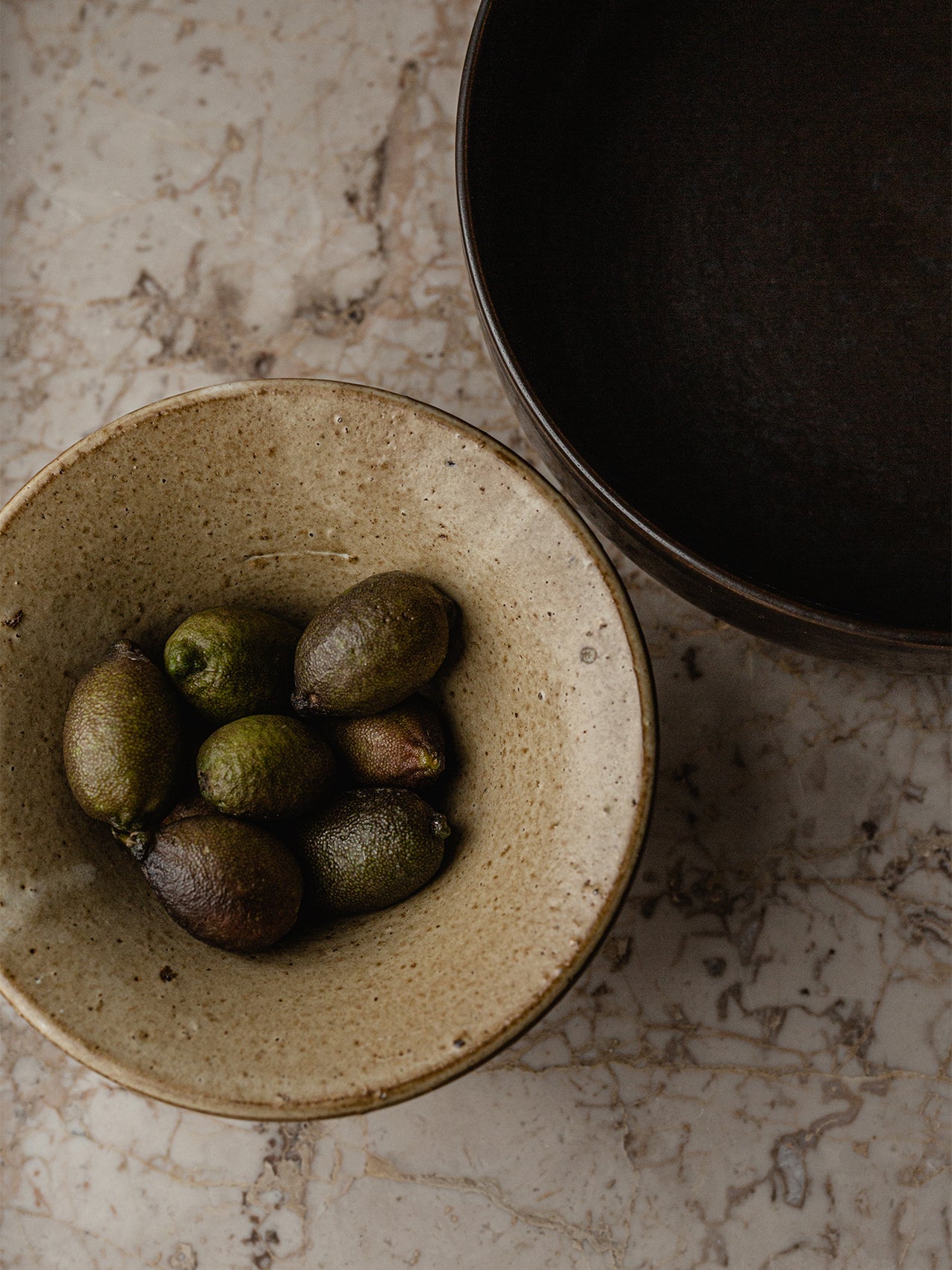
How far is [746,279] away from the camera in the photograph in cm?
83

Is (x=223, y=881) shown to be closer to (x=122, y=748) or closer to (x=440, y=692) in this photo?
(x=122, y=748)

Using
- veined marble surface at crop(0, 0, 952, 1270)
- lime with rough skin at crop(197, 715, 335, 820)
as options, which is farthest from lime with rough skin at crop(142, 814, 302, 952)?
veined marble surface at crop(0, 0, 952, 1270)

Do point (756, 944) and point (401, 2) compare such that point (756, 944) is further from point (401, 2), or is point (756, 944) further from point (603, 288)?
point (401, 2)

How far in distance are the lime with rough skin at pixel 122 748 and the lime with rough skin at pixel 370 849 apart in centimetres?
12

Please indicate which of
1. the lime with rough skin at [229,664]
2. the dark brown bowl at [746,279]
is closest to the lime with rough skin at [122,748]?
the lime with rough skin at [229,664]

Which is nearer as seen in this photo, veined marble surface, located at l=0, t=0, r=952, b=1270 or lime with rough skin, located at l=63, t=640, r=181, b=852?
lime with rough skin, located at l=63, t=640, r=181, b=852

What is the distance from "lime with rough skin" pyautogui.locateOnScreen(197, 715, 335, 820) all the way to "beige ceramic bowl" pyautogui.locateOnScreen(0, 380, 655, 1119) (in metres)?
0.12

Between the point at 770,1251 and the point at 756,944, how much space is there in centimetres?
28

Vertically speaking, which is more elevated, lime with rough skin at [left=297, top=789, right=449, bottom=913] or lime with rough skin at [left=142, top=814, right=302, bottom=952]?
lime with rough skin at [left=142, top=814, right=302, bottom=952]

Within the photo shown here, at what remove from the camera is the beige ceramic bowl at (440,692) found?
0.70 meters

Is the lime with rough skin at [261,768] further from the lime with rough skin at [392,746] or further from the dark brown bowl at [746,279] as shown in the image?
the dark brown bowl at [746,279]

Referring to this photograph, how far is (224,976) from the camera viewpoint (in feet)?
2.48

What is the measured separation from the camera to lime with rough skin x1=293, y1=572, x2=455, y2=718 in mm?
760

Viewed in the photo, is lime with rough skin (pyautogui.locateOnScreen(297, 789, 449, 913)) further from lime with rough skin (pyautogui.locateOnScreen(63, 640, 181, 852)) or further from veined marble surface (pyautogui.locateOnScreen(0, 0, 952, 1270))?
veined marble surface (pyautogui.locateOnScreen(0, 0, 952, 1270))
